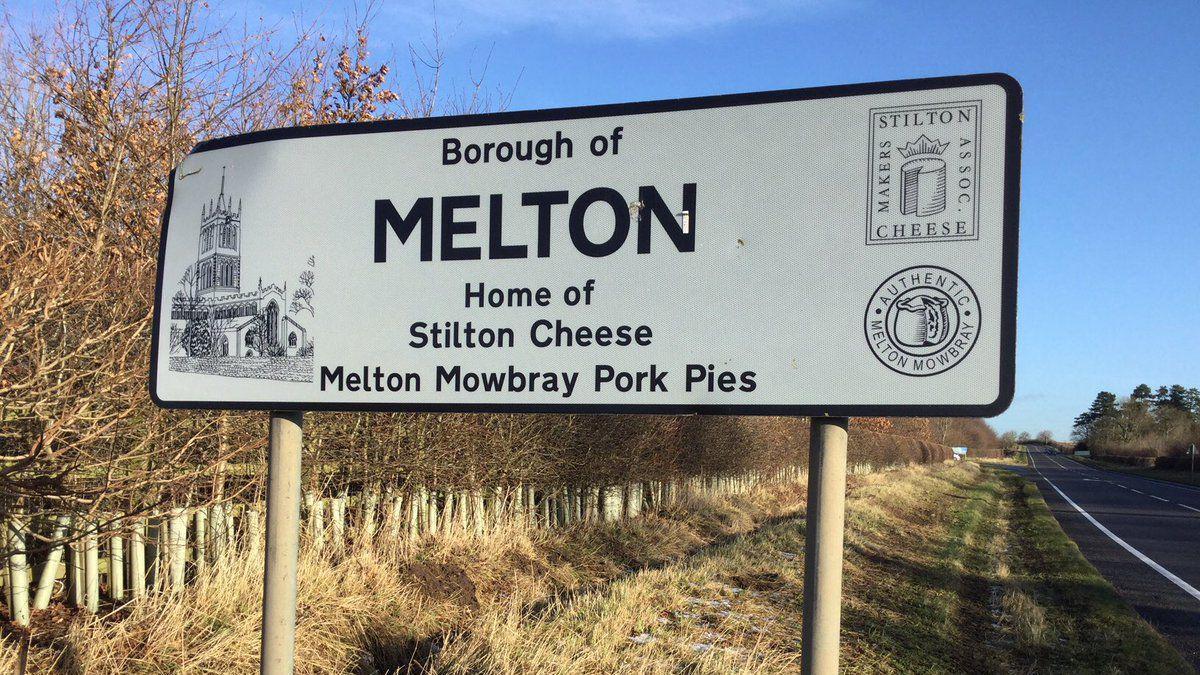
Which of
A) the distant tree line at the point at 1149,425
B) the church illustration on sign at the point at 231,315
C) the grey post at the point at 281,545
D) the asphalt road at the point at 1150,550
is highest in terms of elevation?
the church illustration on sign at the point at 231,315

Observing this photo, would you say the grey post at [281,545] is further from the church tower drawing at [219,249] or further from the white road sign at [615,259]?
the church tower drawing at [219,249]

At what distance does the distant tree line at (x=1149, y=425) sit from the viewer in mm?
76225

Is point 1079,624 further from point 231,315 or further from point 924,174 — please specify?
point 231,315

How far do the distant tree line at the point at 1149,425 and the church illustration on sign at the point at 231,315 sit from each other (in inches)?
3143

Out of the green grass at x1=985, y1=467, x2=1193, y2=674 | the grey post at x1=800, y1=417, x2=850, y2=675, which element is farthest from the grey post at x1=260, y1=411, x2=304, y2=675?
the green grass at x1=985, y1=467, x2=1193, y2=674

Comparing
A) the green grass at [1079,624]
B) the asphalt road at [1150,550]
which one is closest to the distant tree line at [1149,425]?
the asphalt road at [1150,550]

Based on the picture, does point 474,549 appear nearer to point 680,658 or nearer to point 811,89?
point 680,658

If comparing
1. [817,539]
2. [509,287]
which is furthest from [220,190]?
[817,539]

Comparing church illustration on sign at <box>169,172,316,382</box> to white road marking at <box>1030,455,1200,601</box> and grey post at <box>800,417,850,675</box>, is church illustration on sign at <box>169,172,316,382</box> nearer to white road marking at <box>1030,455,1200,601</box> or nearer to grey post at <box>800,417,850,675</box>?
grey post at <box>800,417,850,675</box>

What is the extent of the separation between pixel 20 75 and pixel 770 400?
283 inches

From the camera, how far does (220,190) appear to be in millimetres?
2211

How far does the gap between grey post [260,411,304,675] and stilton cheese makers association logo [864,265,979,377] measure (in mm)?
1384

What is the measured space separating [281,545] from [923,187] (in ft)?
5.46

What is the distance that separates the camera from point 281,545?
6.86 ft
